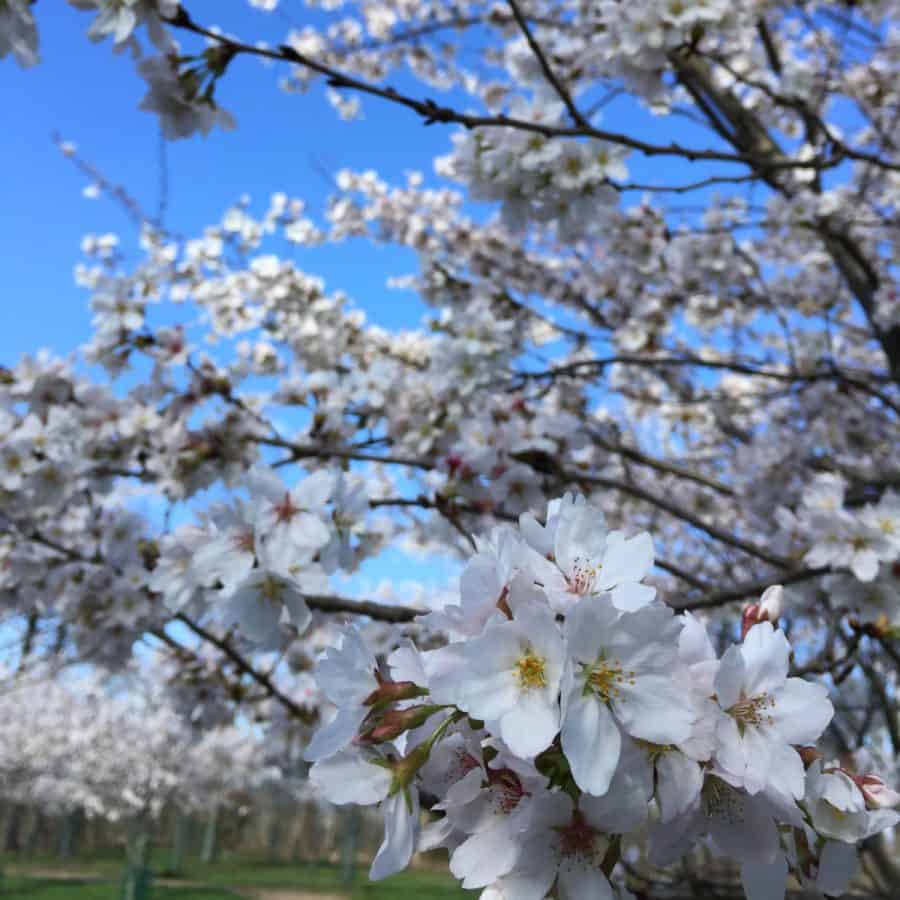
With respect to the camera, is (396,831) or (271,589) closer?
(396,831)

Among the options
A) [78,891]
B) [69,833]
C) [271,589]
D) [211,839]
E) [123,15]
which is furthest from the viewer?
[211,839]

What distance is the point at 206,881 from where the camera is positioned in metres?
17.2

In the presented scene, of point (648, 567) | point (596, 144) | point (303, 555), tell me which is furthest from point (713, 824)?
point (596, 144)

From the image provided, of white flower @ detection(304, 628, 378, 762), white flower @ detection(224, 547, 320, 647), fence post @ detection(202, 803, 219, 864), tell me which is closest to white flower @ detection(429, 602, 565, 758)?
white flower @ detection(304, 628, 378, 762)

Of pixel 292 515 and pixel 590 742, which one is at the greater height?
pixel 292 515

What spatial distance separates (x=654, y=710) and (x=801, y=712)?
0.17 metres

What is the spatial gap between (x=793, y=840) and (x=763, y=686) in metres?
0.16

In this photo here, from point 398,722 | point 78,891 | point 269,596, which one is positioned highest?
point 269,596

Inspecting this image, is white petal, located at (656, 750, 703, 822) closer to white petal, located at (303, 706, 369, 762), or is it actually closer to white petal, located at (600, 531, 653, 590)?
white petal, located at (600, 531, 653, 590)

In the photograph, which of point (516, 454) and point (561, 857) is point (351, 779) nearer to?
point (561, 857)

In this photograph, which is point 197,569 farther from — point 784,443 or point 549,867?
point 784,443

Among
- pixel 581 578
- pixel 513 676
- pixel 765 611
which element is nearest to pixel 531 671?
pixel 513 676

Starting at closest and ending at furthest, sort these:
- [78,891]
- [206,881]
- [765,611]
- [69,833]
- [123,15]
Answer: [765,611] < [123,15] < [78,891] < [206,881] < [69,833]

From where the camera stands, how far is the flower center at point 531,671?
660mm
